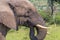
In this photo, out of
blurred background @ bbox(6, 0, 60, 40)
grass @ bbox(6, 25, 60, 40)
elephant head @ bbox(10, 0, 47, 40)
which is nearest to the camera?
elephant head @ bbox(10, 0, 47, 40)

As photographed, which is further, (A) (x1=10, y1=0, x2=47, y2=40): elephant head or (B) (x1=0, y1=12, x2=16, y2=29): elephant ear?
(A) (x1=10, y1=0, x2=47, y2=40): elephant head

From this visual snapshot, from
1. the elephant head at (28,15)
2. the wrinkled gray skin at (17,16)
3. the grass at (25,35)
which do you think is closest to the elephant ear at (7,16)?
the wrinkled gray skin at (17,16)

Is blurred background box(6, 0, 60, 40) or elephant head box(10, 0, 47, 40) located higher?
elephant head box(10, 0, 47, 40)

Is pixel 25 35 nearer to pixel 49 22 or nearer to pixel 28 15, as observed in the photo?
pixel 49 22

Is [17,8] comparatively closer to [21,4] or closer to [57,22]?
[21,4]

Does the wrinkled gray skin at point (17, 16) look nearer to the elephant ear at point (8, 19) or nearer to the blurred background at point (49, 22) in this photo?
the elephant ear at point (8, 19)

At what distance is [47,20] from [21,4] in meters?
6.19

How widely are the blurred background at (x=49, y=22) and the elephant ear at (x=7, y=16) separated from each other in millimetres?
3671

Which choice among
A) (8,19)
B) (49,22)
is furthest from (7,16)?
(49,22)

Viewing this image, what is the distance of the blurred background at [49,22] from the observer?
865 centimetres

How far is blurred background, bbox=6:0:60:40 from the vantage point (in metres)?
8.65

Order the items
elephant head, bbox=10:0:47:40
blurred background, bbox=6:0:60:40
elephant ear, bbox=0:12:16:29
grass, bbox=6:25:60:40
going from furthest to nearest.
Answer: blurred background, bbox=6:0:60:40 → grass, bbox=6:25:60:40 → elephant head, bbox=10:0:47:40 → elephant ear, bbox=0:12:16:29

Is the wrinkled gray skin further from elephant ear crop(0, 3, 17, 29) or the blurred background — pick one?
the blurred background

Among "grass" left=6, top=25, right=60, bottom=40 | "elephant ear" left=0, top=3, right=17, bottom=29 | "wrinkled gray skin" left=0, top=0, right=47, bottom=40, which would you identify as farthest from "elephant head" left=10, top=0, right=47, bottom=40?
"grass" left=6, top=25, right=60, bottom=40
